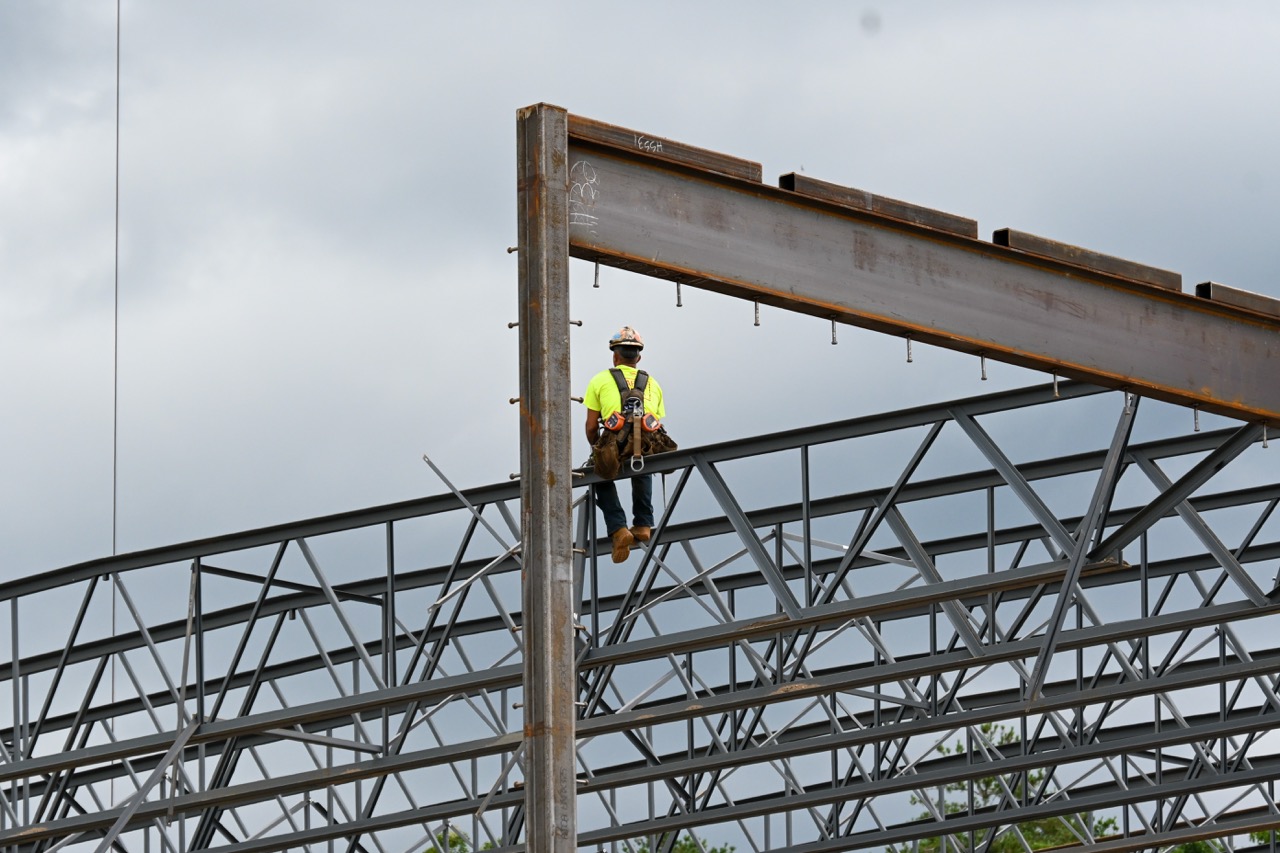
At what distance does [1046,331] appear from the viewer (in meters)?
18.0

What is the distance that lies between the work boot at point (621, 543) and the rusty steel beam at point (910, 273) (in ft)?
17.0

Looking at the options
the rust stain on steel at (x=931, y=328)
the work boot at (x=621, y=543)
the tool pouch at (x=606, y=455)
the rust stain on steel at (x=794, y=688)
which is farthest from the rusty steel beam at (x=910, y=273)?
the rust stain on steel at (x=794, y=688)

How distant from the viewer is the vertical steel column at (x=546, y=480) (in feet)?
47.2

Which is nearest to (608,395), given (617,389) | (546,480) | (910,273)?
(617,389)

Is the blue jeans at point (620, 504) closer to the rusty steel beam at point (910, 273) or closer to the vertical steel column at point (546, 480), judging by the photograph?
the rusty steel beam at point (910, 273)

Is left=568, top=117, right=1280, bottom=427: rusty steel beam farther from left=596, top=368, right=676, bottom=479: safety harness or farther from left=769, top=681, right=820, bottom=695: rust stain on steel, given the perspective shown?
left=769, top=681, right=820, bottom=695: rust stain on steel

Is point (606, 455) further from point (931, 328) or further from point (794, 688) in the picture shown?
point (794, 688)

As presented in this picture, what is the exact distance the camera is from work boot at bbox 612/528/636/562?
22109mm

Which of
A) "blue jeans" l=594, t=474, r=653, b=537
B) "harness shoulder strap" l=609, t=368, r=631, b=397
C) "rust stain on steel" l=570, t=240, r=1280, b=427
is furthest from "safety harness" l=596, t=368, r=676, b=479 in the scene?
"rust stain on steel" l=570, t=240, r=1280, b=427

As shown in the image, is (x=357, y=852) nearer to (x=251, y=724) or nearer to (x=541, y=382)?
(x=251, y=724)

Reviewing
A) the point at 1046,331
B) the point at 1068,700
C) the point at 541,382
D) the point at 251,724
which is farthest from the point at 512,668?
the point at 541,382

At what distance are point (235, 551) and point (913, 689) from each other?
372 inches

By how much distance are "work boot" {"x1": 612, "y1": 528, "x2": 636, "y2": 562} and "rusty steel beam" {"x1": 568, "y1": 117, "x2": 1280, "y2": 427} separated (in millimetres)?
5171

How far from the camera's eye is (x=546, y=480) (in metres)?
14.8
